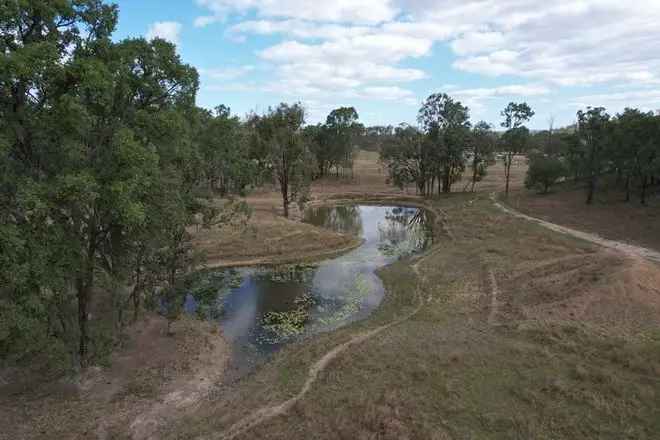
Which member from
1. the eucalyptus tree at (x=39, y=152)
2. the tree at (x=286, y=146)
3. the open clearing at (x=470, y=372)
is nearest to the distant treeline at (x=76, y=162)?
the eucalyptus tree at (x=39, y=152)

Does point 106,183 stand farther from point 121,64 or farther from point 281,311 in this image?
point 281,311

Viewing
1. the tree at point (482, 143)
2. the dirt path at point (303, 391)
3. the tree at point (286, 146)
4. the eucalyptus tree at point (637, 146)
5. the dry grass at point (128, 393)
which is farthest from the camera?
the tree at point (482, 143)

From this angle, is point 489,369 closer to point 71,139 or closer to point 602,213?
point 71,139

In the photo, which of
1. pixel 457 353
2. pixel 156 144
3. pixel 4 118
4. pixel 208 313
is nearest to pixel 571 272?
pixel 457 353

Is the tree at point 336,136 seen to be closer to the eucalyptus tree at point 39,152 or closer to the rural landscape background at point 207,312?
the rural landscape background at point 207,312

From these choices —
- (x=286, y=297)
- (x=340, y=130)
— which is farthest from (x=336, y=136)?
(x=286, y=297)

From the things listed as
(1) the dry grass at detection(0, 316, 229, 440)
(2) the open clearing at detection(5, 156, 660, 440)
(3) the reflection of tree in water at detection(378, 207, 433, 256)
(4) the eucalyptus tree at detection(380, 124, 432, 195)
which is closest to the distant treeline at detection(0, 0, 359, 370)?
(1) the dry grass at detection(0, 316, 229, 440)
